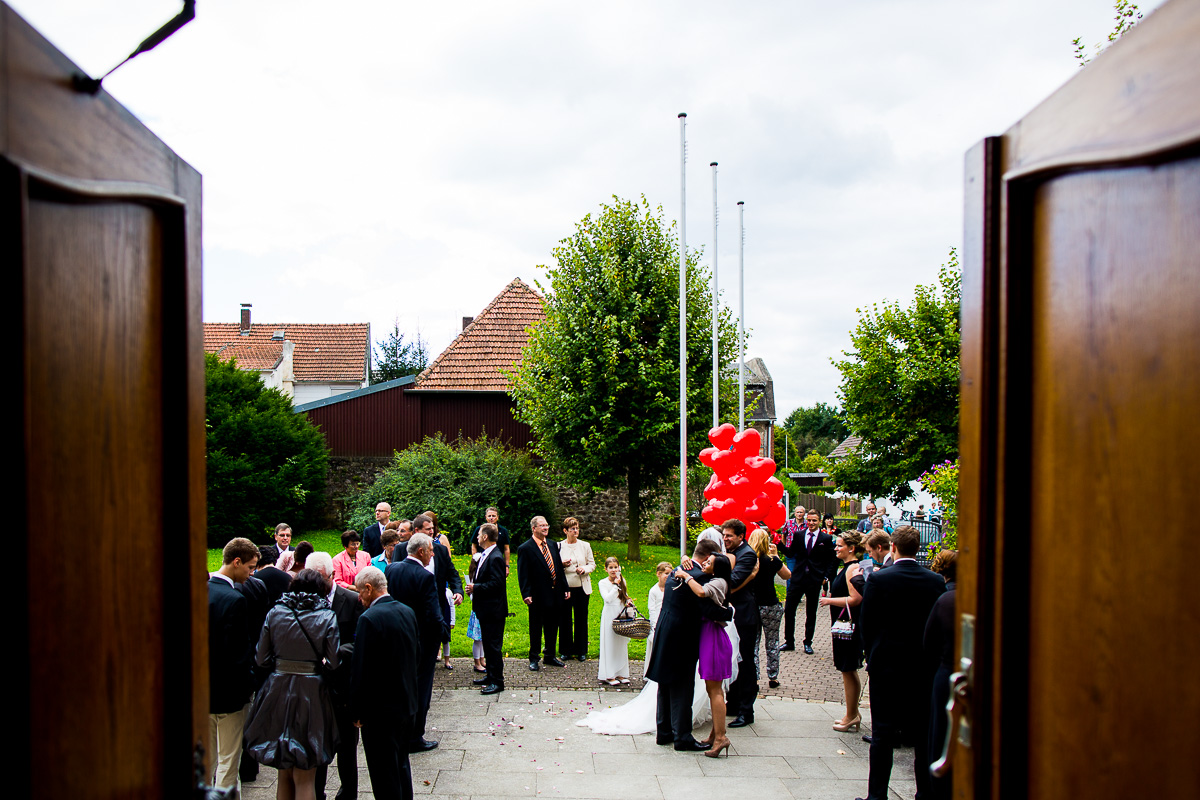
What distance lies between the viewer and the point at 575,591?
1156cm

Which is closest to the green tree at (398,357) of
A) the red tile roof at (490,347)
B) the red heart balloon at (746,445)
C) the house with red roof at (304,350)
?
the house with red roof at (304,350)

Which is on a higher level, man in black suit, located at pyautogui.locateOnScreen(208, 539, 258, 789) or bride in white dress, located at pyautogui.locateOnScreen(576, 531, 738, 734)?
man in black suit, located at pyautogui.locateOnScreen(208, 539, 258, 789)

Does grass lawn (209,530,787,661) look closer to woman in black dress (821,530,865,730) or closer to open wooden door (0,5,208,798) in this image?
woman in black dress (821,530,865,730)

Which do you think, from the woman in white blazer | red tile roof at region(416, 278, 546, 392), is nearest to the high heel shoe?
the woman in white blazer

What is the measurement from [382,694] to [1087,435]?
204 inches

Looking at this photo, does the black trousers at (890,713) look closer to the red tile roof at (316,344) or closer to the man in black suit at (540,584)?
the man in black suit at (540,584)

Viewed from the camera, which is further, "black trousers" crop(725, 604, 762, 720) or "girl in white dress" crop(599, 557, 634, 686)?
"girl in white dress" crop(599, 557, 634, 686)

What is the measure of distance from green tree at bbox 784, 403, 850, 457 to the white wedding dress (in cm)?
8977

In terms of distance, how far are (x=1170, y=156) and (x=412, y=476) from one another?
22078mm

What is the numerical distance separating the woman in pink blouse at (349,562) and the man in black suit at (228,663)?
3209 millimetres

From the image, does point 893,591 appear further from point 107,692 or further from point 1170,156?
point 107,692

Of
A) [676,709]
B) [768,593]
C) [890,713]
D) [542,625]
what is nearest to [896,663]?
[890,713]

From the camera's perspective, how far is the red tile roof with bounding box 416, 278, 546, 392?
2802 cm

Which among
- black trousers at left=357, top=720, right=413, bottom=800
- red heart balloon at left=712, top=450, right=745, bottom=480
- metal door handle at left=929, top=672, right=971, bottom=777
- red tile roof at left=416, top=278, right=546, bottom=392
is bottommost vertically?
black trousers at left=357, top=720, right=413, bottom=800
